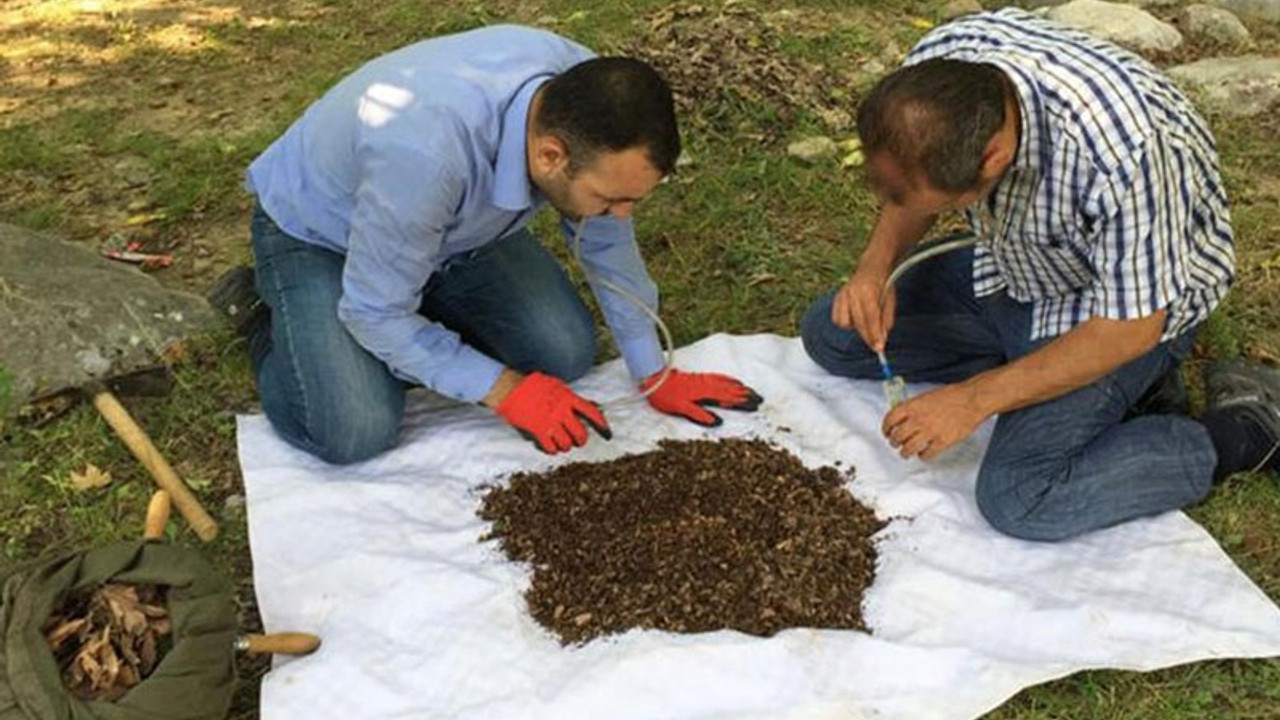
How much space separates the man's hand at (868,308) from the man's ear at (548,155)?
3.21 ft

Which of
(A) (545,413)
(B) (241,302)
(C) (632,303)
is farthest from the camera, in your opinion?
(B) (241,302)

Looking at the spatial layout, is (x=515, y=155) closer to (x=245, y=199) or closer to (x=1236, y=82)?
(x=245, y=199)

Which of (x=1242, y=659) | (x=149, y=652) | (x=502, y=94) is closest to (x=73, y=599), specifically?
(x=149, y=652)

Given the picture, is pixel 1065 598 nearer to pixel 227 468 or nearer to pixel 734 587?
pixel 734 587

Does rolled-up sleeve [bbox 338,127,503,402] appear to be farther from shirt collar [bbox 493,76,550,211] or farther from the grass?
the grass

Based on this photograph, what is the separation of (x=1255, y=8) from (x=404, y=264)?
17.6ft

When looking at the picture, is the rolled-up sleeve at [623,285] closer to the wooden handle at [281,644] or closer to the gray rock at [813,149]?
the wooden handle at [281,644]

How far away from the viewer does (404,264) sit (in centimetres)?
288

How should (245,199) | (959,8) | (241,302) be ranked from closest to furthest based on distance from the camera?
(241,302) < (245,199) < (959,8)

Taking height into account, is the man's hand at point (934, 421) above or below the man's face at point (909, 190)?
below

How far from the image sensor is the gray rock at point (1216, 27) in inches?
234

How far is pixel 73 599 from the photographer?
227cm

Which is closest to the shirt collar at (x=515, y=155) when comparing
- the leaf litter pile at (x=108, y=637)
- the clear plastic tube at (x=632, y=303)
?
the clear plastic tube at (x=632, y=303)

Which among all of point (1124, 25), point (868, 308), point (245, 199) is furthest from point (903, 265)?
point (1124, 25)
